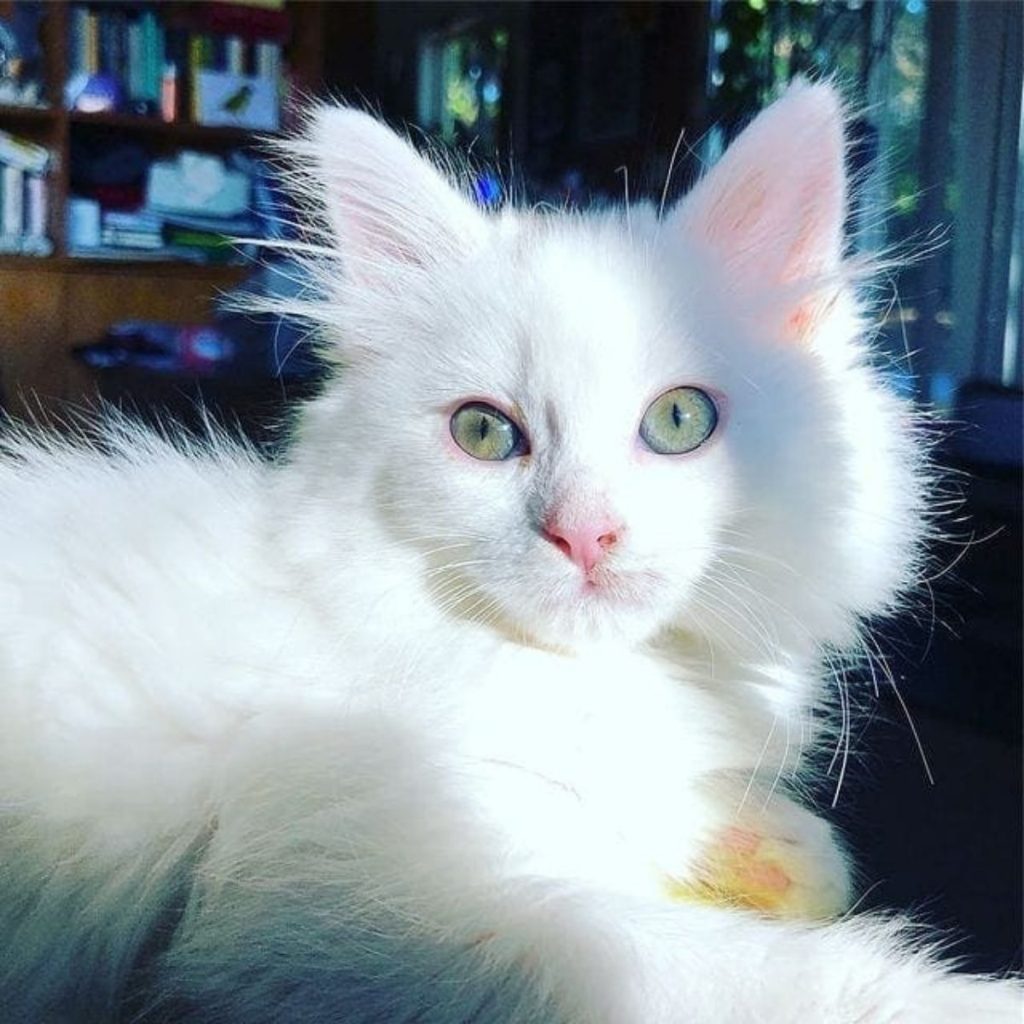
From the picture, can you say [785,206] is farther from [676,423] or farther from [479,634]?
[479,634]

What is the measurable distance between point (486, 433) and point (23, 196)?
20.5 inches

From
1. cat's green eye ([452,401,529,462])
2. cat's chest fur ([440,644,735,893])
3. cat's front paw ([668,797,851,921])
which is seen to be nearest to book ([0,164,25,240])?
cat's green eye ([452,401,529,462])

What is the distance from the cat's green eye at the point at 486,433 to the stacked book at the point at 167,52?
1.61 ft

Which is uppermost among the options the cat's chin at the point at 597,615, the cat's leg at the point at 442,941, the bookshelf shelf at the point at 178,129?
the bookshelf shelf at the point at 178,129

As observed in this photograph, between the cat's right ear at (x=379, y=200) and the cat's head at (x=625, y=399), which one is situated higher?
the cat's right ear at (x=379, y=200)

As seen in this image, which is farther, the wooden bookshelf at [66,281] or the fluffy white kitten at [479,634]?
the wooden bookshelf at [66,281]

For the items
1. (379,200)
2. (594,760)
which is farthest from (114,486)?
(594,760)

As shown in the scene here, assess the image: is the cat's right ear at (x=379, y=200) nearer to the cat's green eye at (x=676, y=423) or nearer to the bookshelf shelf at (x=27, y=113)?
the cat's green eye at (x=676, y=423)

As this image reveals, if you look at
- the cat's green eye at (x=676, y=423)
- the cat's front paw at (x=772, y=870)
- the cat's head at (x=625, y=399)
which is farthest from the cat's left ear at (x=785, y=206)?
the cat's front paw at (x=772, y=870)

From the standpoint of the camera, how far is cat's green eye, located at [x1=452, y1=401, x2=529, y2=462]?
0.65 metres

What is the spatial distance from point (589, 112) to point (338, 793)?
0.82 metres

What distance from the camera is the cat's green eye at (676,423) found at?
619mm

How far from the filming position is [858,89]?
76cm

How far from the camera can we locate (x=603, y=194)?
3.33 feet
